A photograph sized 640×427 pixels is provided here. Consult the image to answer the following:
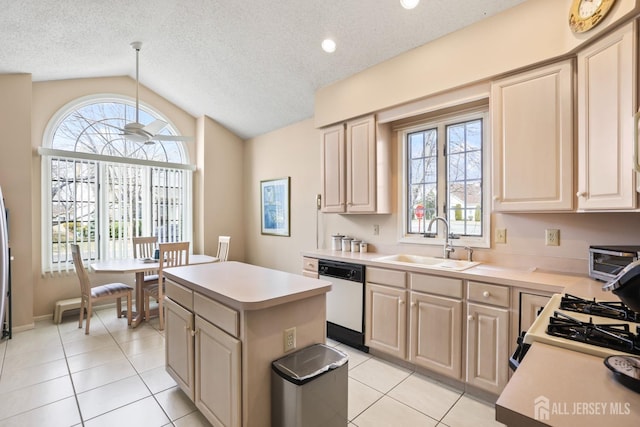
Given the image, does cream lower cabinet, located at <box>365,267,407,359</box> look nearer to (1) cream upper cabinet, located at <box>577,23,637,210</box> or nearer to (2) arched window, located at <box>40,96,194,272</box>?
(1) cream upper cabinet, located at <box>577,23,637,210</box>

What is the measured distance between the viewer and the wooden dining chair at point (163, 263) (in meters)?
3.56

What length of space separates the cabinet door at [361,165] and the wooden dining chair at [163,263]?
214 centimetres

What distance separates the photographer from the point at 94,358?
2.81 metres

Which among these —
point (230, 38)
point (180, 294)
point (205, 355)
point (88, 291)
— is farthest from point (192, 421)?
point (230, 38)

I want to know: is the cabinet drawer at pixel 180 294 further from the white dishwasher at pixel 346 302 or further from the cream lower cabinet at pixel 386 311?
the cream lower cabinet at pixel 386 311

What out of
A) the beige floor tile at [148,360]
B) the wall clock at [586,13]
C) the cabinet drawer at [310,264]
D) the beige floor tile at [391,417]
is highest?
→ the wall clock at [586,13]

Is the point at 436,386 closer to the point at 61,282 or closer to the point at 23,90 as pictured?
the point at 61,282

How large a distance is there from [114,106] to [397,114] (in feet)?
13.5

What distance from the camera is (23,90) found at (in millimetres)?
3412

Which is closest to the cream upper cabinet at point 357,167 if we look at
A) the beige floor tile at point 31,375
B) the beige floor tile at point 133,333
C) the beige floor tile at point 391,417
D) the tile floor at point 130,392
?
the tile floor at point 130,392

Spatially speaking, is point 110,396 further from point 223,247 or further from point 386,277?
point 223,247

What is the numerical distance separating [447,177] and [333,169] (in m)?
1.22

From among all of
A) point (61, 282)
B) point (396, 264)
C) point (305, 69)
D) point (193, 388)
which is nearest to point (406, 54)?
point (305, 69)

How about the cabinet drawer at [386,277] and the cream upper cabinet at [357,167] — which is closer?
the cabinet drawer at [386,277]
